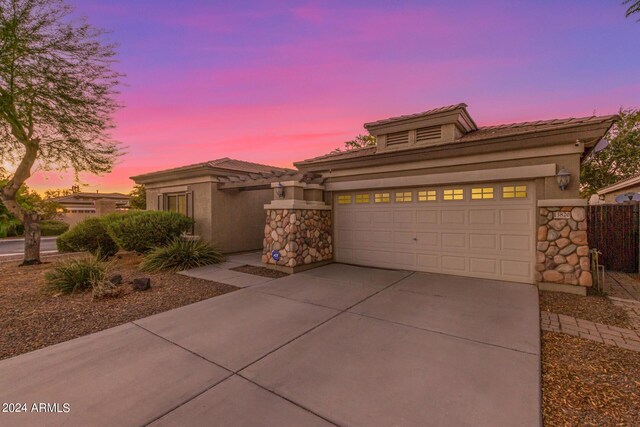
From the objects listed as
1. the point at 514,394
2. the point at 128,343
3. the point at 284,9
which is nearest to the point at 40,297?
the point at 128,343

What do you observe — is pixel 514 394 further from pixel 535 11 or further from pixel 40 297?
pixel 535 11

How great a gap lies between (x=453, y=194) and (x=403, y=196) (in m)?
1.31

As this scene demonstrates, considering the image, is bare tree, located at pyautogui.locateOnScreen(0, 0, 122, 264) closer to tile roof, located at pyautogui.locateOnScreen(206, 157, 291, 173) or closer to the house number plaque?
tile roof, located at pyautogui.locateOnScreen(206, 157, 291, 173)

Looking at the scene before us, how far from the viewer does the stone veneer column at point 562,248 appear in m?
5.57

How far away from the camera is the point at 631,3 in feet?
12.8

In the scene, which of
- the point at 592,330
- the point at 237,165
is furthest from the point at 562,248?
the point at 237,165

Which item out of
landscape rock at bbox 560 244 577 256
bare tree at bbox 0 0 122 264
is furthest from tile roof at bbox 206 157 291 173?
landscape rock at bbox 560 244 577 256

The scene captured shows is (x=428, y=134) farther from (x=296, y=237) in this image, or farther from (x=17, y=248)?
(x=17, y=248)

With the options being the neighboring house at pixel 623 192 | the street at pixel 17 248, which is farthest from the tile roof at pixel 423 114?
the street at pixel 17 248

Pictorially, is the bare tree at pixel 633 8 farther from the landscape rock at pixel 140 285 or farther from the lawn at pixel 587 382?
the landscape rock at pixel 140 285

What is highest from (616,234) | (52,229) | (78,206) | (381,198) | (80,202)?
(80,202)

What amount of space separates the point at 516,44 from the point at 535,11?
939 mm

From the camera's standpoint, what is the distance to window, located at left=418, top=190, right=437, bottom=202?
7.44 metres

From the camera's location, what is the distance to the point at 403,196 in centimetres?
791
